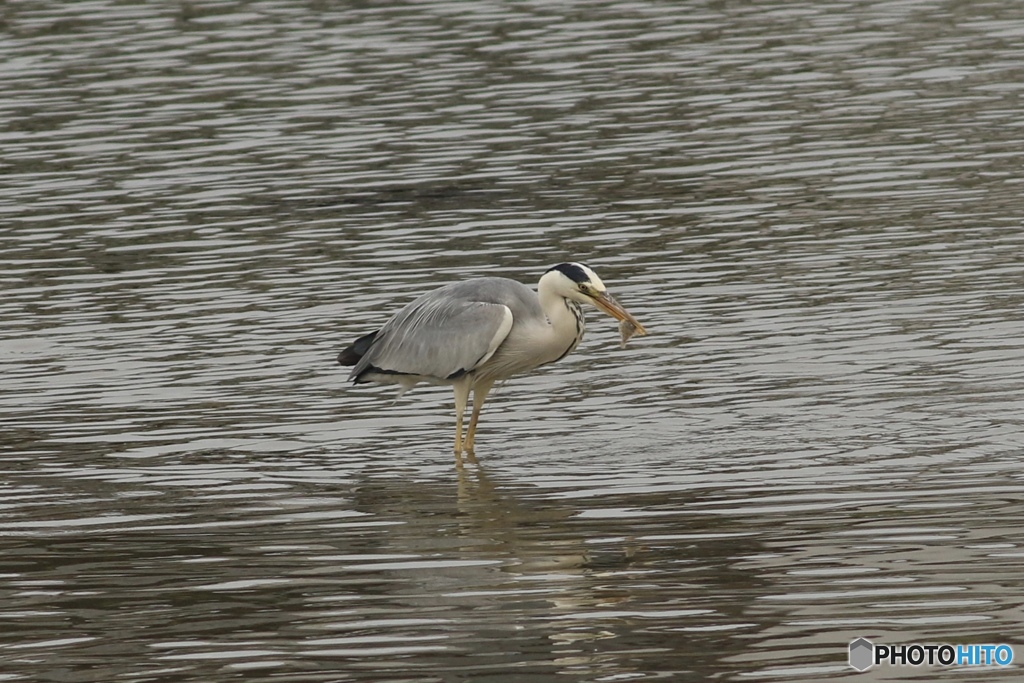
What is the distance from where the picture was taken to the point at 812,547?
30.7 feet

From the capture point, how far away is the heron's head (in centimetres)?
1189

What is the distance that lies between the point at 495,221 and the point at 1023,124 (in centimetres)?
664

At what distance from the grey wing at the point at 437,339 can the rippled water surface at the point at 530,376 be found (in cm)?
50

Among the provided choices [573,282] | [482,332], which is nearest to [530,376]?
[482,332]

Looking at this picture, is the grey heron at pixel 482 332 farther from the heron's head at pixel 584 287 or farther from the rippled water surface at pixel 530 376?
the rippled water surface at pixel 530 376

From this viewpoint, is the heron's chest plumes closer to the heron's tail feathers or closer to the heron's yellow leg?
the heron's yellow leg

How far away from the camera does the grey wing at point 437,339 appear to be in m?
12.2

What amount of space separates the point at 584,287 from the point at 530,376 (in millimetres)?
2588

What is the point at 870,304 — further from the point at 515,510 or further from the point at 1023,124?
the point at 1023,124

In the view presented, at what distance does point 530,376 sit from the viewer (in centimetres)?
1445

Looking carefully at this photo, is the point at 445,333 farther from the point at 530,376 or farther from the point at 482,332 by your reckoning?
the point at 530,376

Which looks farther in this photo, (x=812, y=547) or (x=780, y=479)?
(x=780, y=479)

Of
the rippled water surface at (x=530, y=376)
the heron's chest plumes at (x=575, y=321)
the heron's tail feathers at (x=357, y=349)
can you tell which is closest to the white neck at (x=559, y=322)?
the heron's chest plumes at (x=575, y=321)

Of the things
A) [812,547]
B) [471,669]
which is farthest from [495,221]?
[471,669]
